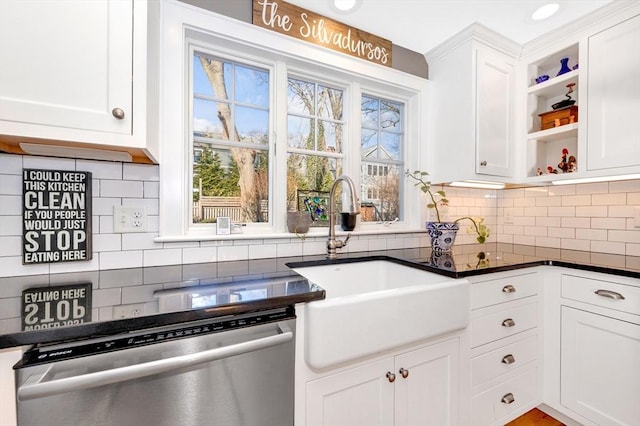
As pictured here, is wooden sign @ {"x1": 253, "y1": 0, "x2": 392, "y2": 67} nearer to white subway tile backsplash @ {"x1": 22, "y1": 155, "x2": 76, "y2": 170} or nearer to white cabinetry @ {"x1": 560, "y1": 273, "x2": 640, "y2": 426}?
white subway tile backsplash @ {"x1": 22, "y1": 155, "x2": 76, "y2": 170}

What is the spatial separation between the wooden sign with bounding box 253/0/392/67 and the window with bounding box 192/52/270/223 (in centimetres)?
28

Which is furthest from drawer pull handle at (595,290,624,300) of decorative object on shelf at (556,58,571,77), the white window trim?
decorative object on shelf at (556,58,571,77)

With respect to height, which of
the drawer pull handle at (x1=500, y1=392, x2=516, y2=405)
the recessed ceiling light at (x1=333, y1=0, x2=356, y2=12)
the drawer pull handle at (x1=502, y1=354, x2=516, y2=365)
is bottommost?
the drawer pull handle at (x1=500, y1=392, x2=516, y2=405)

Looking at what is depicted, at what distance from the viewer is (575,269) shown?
1.58 metres

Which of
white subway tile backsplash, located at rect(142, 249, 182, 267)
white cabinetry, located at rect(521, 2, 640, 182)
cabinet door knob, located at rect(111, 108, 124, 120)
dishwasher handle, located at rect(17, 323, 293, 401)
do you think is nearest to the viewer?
dishwasher handle, located at rect(17, 323, 293, 401)

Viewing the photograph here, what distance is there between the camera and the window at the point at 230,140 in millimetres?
1609

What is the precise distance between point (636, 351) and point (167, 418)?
1999mm

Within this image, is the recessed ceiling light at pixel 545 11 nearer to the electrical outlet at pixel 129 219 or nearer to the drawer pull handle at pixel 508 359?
Answer: the drawer pull handle at pixel 508 359

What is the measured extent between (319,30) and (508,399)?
2366mm

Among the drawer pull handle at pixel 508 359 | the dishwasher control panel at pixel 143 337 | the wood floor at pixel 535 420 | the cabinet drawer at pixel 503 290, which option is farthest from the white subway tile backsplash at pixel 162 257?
the wood floor at pixel 535 420

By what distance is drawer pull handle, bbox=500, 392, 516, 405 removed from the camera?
1567 mm

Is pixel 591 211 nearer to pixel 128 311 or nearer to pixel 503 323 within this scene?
pixel 503 323

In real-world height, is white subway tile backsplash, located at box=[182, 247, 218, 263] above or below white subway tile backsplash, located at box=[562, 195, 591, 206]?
below

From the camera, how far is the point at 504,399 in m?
A: 1.57
